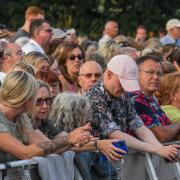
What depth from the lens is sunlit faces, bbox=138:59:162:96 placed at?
8.80 m

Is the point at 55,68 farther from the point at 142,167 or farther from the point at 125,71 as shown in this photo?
the point at 142,167

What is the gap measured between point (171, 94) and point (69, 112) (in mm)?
2239

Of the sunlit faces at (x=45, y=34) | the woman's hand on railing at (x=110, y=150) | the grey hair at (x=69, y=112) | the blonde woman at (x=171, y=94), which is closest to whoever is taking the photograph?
the woman's hand on railing at (x=110, y=150)

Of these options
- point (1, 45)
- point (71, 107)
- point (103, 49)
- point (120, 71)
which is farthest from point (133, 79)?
point (103, 49)

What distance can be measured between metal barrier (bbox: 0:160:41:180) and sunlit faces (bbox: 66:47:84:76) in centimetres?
362

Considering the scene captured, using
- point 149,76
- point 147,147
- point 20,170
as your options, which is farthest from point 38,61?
point 20,170

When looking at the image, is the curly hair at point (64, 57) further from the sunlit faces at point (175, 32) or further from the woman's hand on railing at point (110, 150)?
the sunlit faces at point (175, 32)

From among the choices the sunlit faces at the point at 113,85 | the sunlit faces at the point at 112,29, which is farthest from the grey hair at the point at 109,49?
the sunlit faces at the point at 112,29

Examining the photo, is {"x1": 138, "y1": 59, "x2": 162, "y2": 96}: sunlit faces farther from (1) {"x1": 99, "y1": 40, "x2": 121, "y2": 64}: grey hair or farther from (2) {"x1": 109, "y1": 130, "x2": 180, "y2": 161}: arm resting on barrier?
(1) {"x1": 99, "y1": 40, "x2": 121, "y2": 64}: grey hair

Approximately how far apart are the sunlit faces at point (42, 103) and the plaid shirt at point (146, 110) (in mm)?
1233

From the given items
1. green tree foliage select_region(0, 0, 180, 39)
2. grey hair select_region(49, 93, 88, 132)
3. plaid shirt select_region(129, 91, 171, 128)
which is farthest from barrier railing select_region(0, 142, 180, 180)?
green tree foliage select_region(0, 0, 180, 39)

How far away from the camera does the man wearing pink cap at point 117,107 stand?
296 inches

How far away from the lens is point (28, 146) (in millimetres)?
6496

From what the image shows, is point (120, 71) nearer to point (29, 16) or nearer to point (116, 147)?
point (116, 147)
